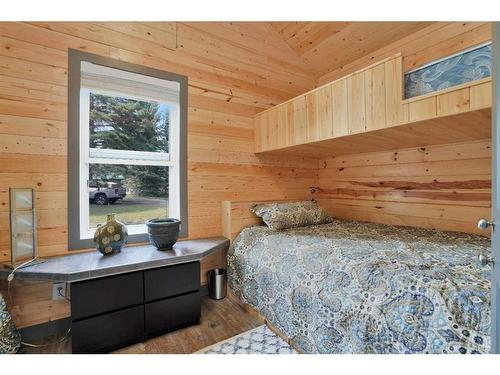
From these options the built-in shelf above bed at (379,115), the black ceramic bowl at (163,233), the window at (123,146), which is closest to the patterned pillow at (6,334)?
the window at (123,146)

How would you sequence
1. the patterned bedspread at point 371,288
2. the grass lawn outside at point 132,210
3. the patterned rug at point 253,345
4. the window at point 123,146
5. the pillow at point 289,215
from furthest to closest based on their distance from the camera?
the pillow at point 289,215 → the grass lawn outside at point 132,210 → the window at point 123,146 → the patterned rug at point 253,345 → the patterned bedspread at point 371,288

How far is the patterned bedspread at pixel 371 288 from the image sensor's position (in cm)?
92

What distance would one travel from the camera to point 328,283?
1387 mm

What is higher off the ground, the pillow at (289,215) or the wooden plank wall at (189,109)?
the wooden plank wall at (189,109)

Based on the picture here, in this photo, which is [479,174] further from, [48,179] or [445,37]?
[48,179]

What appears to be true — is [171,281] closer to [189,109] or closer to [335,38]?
[189,109]

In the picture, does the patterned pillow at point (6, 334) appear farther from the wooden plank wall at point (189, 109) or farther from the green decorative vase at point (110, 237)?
the green decorative vase at point (110, 237)

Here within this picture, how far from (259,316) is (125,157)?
1786 mm

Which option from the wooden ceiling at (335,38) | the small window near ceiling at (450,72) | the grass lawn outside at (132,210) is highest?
the wooden ceiling at (335,38)

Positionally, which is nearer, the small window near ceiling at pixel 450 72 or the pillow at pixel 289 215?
the small window near ceiling at pixel 450 72

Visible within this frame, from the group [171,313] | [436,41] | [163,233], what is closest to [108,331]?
[171,313]

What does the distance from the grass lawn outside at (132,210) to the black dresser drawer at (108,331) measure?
0.80m

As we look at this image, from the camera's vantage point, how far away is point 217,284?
2354 millimetres

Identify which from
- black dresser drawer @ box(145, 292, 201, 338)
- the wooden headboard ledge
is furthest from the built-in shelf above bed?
black dresser drawer @ box(145, 292, 201, 338)
